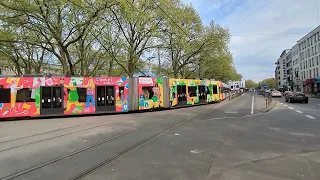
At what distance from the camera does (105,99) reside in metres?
20.3

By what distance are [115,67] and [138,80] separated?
26871mm

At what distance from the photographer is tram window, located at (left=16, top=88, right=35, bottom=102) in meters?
18.1

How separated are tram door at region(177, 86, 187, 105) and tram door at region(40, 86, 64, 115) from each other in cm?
1109

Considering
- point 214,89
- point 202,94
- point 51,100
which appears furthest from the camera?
point 214,89

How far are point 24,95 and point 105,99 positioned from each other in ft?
18.8

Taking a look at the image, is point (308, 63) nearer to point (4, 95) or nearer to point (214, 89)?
point (214, 89)

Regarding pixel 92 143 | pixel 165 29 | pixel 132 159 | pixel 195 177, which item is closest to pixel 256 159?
pixel 195 177

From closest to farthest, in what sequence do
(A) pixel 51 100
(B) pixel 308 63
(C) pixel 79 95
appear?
(A) pixel 51 100
(C) pixel 79 95
(B) pixel 308 63

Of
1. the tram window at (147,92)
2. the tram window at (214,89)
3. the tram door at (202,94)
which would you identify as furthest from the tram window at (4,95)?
the tram window at (214,89)

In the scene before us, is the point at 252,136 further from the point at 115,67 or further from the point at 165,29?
the point at 115,67

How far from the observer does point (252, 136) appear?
A: 31.5 ft

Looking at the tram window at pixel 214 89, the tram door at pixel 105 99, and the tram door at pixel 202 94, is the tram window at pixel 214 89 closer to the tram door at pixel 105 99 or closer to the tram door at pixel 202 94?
the tram door at pixel 202 94

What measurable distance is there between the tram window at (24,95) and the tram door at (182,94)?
13035 millimetres

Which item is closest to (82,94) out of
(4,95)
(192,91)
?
(4,95)
